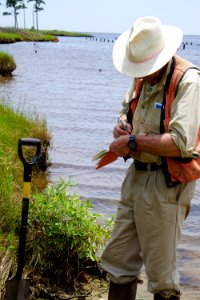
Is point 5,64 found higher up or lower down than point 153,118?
lower down

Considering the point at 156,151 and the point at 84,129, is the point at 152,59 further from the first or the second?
the point at 84,129

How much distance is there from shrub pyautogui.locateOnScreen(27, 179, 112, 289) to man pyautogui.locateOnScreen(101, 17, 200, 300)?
86 cm

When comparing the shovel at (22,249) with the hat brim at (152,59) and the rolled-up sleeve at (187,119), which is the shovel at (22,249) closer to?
the hat brim at (152,59)

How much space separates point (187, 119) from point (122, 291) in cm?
141

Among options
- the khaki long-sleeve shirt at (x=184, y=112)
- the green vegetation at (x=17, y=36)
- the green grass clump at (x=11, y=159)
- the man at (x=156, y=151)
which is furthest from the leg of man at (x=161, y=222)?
the green vegetation at (x=17, y=36)

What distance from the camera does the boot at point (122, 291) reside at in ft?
13.6

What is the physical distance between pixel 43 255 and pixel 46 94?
62.8 ft

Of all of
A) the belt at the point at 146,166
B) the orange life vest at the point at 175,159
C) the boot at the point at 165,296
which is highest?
the orange life vest at the point at 175,159

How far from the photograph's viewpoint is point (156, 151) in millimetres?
3648

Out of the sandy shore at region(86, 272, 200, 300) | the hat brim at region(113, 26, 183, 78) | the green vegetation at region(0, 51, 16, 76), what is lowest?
the green vegetation at region(0, 51, 16, 76)

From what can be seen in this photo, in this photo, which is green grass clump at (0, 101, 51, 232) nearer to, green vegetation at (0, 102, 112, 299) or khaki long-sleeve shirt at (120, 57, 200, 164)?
green vegetation at (0, 102, 112, 299)

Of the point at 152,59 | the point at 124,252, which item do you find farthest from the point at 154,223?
the point at 152,59

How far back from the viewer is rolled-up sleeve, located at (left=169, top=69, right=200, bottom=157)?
3547 millimetres

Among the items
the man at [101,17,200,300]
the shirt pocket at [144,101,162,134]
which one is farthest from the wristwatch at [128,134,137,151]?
the shirt pocket at [144,101,162,134]
